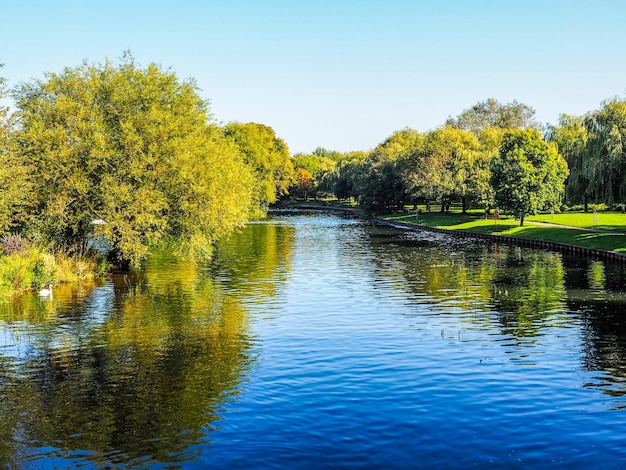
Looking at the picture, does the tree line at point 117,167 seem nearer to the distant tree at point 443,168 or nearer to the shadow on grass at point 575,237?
the shadow on grass at point 575,237

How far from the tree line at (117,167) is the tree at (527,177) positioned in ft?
153

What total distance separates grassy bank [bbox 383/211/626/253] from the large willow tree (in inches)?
1468

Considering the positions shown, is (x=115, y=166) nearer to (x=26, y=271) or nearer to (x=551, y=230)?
(x=26, y=271)

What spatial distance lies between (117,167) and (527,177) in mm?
56698

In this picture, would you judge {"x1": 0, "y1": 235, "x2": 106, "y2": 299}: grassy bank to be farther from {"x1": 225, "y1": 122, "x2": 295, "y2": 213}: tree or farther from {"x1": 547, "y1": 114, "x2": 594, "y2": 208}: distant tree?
{"x1": 225, "y1": 122, "x2": 295, "y2": 213}: tree

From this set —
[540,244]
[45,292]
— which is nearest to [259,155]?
[540,244]

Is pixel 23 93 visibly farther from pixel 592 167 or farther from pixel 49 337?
pixel 592 167

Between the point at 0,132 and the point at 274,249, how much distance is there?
41815 millimetres

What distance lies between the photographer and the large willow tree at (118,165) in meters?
47.0

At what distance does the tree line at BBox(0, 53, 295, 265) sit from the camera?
46.9m

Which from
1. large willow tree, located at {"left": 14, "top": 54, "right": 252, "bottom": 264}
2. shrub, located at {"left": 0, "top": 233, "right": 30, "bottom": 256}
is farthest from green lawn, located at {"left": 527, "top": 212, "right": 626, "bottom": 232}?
shrub, located at {"left": 0, "top": 233, "right": 30, "bottom": 256}

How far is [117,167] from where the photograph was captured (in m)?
49.1

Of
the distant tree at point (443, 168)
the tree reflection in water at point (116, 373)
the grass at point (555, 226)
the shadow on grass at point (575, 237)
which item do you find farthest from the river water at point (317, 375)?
the distant tree at point (443, 168)

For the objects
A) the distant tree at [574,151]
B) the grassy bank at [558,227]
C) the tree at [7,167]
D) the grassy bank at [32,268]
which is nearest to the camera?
the tree at [7,167]
